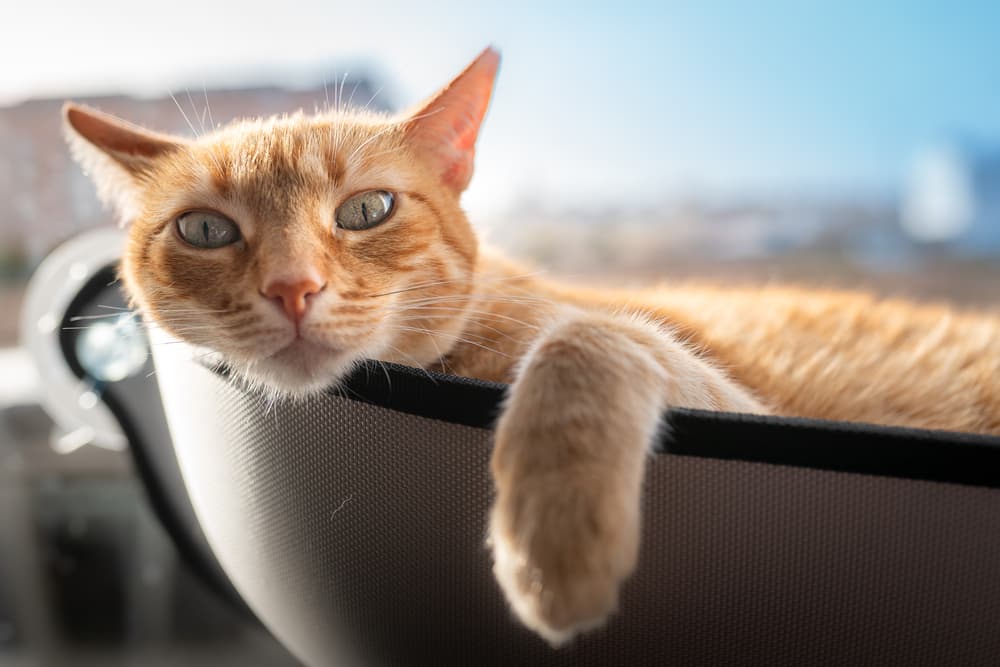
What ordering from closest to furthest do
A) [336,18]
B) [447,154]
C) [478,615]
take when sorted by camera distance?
[478,615] < [447,154] < [336,18]

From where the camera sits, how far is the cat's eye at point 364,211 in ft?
3.19

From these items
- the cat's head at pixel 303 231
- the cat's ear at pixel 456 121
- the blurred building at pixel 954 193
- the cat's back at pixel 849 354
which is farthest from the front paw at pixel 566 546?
the blurred building at pixel 954 193

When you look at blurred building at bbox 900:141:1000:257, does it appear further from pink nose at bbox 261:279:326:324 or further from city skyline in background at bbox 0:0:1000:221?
pink nose at bbox 261:279:326:324

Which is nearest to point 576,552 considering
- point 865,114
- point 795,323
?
point 795,323

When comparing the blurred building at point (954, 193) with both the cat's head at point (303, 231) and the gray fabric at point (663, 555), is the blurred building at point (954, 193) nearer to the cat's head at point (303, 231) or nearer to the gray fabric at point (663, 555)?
the cat's head at point (303, 231)

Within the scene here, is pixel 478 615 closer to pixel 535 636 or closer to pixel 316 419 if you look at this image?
pixel 535 636

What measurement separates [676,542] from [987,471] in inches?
8.3

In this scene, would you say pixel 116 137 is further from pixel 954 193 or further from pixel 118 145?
pixel 954 193

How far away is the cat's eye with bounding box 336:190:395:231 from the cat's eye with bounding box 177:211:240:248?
0.42 ft

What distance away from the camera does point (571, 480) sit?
0.57 meters

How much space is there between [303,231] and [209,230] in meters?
0.15

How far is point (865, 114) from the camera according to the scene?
1964 mm

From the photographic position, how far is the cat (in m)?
0.58

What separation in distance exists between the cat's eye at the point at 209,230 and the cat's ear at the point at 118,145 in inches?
6.1
